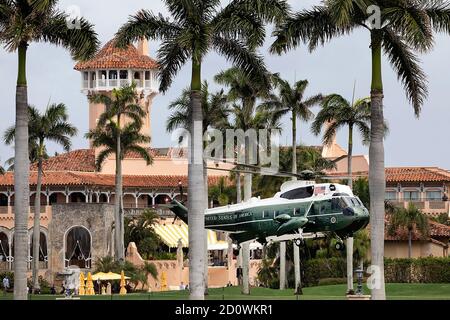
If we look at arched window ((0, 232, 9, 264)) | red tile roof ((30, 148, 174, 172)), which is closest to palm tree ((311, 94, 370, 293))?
arched window ((0, 232, 9, 264))

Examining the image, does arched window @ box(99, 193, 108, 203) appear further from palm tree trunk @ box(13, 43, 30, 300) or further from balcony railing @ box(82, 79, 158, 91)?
palm tree trunk @ box(13, 43, 30, 300)

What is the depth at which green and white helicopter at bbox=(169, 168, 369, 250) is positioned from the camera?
59.4 metres

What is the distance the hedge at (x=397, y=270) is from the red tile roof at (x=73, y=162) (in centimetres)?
4207

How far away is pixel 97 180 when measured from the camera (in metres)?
126

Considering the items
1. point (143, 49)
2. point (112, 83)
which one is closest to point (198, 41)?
point (112, 83)

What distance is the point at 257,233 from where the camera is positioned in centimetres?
6100

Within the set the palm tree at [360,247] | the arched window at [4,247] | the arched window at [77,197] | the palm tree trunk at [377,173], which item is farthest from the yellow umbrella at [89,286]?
the palm tree trunk at [377,173]

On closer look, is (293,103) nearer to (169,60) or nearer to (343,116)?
(343,116)

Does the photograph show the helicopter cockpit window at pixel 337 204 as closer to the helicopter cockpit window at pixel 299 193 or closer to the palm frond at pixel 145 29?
the helicopter cockpit window at pixel 299 193

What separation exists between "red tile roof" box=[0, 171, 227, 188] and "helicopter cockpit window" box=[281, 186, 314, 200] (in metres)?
62.7

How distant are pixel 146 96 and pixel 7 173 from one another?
23.1 meters

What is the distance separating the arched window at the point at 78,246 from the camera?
371 ft

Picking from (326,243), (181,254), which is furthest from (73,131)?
(326,243)

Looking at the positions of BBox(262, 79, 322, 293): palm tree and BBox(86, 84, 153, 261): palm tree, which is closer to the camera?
BBox(262, 79, 322, 293): palm tree
